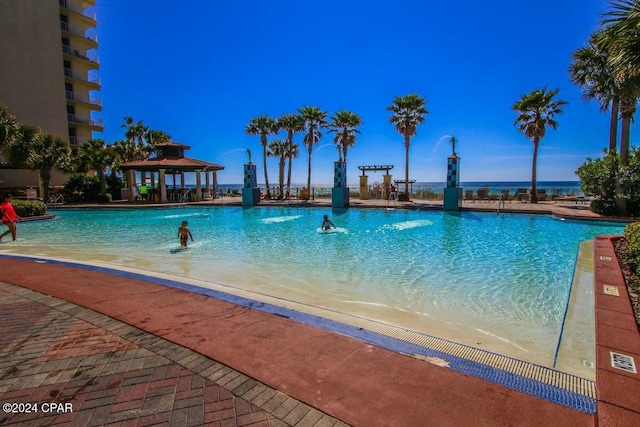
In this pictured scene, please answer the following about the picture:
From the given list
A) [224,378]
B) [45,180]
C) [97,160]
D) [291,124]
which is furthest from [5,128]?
[224,378]

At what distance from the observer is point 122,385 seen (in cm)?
263

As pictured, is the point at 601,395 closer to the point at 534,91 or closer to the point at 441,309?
the point at 441,309

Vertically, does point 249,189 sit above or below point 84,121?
below

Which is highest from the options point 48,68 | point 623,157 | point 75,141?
point 48,68

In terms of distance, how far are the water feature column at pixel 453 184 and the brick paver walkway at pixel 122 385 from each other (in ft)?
67.5

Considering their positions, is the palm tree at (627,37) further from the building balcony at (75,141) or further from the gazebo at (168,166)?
the building balcony at (75,141)

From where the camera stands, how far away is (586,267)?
22.9 feet

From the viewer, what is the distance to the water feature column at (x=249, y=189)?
88.8 ft

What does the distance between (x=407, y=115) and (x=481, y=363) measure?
27034 mm

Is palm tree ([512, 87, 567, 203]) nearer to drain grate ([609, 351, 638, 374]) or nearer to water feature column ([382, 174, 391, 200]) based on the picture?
water feature column ([382, 174, 391, 200])

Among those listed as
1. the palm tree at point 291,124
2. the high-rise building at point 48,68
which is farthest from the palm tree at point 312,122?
the high-rise building at point 48,68

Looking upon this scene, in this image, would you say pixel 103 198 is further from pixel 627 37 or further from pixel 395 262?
pixel 627 37

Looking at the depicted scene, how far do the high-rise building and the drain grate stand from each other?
3574 cm

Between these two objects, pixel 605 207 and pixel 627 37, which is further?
pixel 605 207
